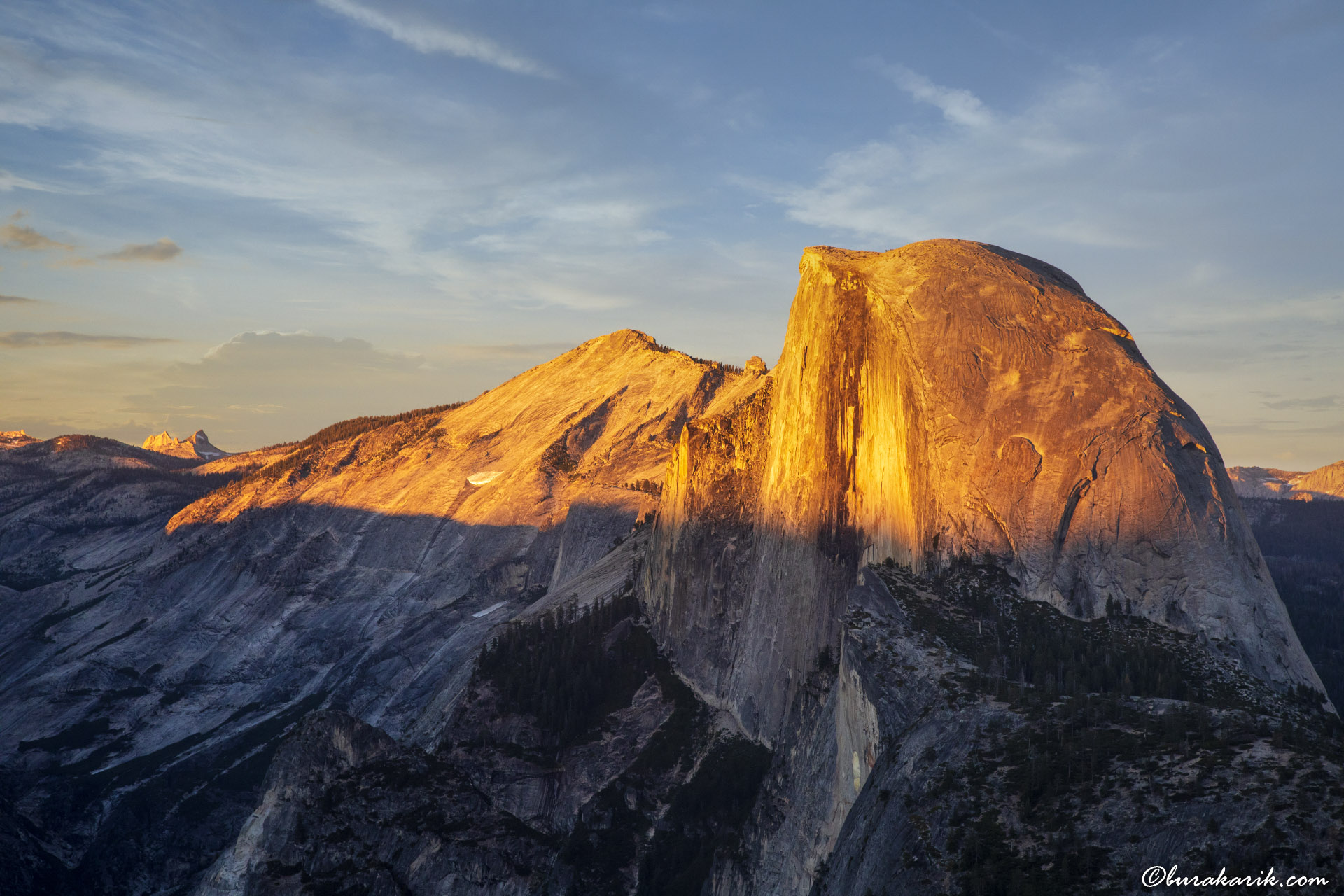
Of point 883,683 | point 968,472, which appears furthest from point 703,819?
point 968,472

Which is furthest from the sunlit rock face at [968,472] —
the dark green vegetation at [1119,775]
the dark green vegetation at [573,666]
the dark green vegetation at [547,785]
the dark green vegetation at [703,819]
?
the dark green vegetation at [573,666]

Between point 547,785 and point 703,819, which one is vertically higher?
point 703,819

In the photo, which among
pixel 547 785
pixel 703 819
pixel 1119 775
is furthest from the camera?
pixel 547 785

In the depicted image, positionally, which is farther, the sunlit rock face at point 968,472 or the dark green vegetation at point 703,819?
the dark green vegetation at point 703,819

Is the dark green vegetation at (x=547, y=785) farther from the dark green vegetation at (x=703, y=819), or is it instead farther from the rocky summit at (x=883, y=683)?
the rocky summit at (x=883, y=683)

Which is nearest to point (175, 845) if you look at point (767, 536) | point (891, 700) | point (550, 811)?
point (550, 811)

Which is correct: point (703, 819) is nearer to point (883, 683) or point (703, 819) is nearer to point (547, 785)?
point (547, 785)

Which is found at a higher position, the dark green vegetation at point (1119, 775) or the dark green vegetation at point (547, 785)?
the dark green vegetation at point (1119, 775)

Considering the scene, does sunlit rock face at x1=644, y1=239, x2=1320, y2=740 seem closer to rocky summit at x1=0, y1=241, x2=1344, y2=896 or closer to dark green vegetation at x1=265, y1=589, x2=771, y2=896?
rocky summit at x1=0, y1=241, x2=1344, y2=896

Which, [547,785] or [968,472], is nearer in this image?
[968,472]
